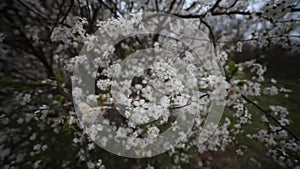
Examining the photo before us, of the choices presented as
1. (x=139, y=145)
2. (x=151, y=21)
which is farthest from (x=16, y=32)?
(x=139, y=145)

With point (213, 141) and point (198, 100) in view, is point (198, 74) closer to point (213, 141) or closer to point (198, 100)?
point (198, 100)

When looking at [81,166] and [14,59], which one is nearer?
[81,166]

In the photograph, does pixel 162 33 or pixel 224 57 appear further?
pixel 162 33

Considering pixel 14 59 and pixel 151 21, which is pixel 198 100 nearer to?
pixel 151 21

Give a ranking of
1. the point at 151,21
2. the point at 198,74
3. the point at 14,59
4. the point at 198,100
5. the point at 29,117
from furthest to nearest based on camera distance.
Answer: the point at 14,59
the point at 29,117
the point at 151,21
the point at 198,74
the point at 198,100

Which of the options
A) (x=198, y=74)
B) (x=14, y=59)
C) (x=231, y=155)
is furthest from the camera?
(x=231, y=155)

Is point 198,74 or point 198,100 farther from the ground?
point 198,74

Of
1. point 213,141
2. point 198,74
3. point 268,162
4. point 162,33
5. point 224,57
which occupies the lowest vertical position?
point 268,162

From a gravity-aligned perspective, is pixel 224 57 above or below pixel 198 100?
above

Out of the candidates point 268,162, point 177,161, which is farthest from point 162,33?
point 268,162
